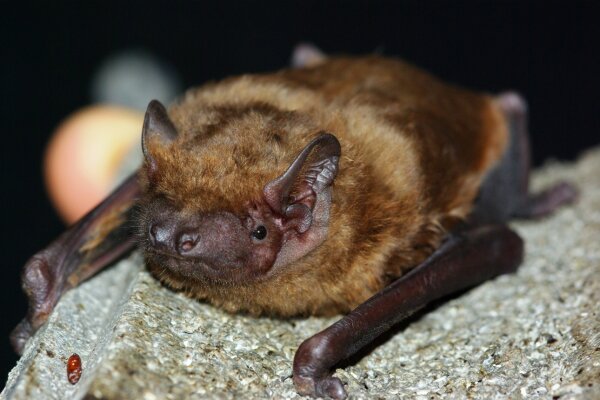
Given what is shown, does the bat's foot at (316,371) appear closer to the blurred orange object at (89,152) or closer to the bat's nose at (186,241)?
the bat's nose at (186,241)

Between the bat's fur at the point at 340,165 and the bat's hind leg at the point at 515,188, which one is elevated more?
the bat's fur at the point at 340,165

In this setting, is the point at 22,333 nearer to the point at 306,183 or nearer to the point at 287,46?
the point at 306,183

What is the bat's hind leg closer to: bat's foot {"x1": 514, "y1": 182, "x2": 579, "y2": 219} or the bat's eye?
bat's foot {"x1": 514, "y1": 182, "x2": 579, "y2": 219}

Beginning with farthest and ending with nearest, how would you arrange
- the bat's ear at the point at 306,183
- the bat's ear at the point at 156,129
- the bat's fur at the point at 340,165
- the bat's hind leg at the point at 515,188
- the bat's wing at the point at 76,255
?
the bat's hind leg at the point at 515,188
the bat's wing at the point at 76,255
the bat's ear at the point at 156,129
the bat's fur at the point at 340,165
the bat's ear at the point at 306,183

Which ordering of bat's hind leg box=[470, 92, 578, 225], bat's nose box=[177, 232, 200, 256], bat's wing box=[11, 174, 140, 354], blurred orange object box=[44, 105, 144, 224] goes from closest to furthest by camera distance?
1. bat's nose box=[177, 232, 200, 256]
2. bat's wing box=[11, 174, 140, 354]
3. bat's hind leg box=[470, 92, 578, 225]
4. blurred orange object box=[44, 105, 144, 224]

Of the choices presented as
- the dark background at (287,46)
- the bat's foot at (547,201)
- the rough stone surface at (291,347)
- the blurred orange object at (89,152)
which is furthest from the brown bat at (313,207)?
the dark background at (287,46)

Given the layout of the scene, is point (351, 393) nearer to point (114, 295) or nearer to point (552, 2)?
A: point (114, 295)

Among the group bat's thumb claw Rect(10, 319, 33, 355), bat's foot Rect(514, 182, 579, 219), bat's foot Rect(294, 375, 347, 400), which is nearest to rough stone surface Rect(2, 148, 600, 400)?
bat's foot Rect(294, 375, 347, 400)
